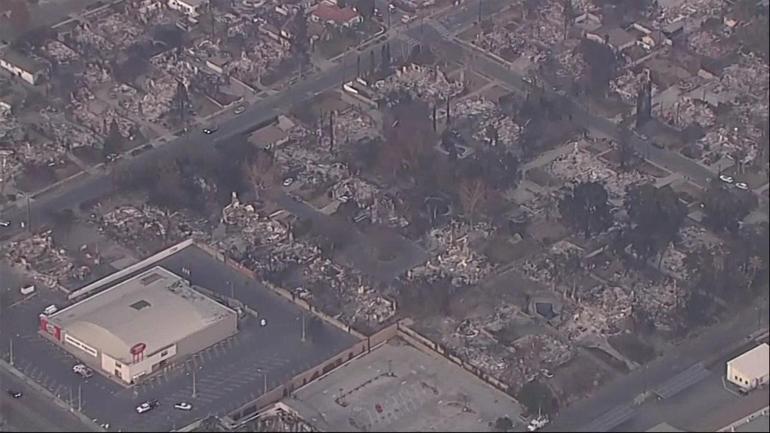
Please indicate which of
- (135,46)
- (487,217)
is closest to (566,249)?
(487,217)

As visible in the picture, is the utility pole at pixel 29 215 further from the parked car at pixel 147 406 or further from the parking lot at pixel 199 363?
the parked car at pixel 147 406

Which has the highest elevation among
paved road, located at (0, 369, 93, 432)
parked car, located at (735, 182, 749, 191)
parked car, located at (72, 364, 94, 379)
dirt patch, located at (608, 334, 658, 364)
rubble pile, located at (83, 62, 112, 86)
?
rubble pile, located at (83, 62, 112, 86)

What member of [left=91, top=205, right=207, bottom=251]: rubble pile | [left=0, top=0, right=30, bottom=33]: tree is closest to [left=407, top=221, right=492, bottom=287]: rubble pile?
[left=91, top=205, right=207, bottom=251]: rubble pile

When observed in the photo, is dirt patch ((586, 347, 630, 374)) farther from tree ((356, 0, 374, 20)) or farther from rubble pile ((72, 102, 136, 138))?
tree ((356, 0, 374, 20))

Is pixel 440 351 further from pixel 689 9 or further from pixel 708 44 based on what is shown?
pixel 689 9

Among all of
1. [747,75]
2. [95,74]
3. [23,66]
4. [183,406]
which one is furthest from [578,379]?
[23,66]

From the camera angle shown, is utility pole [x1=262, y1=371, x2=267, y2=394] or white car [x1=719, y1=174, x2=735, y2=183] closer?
utility pole [x1=262, y1=371, x2=267, y2=394]

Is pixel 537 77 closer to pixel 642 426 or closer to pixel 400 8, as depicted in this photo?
pixel 400 8
